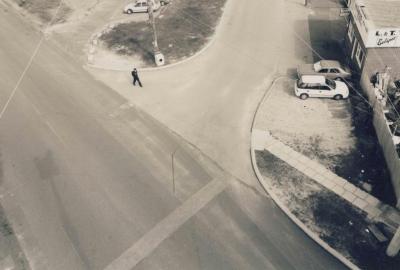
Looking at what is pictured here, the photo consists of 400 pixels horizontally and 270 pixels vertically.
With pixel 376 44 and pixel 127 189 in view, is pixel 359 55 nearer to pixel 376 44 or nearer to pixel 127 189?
pixel 376 44

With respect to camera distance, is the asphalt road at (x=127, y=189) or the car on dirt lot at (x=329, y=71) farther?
the car on dirt lot at (x=329, y=71)

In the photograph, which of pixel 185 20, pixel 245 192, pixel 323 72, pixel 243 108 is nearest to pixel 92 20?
Result: pixel 185 20

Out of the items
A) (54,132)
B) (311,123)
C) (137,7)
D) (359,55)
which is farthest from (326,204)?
(137,7)

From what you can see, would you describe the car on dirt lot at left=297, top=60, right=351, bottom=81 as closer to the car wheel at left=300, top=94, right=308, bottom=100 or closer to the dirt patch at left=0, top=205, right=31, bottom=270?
the car wheel at left=300, top=94, right=308, bottom=100

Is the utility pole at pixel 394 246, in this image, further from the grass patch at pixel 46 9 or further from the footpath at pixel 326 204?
the grass patch at pixel 46 9

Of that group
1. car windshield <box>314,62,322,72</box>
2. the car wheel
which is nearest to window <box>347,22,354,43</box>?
car windshield <box>314,62,322,72</box>

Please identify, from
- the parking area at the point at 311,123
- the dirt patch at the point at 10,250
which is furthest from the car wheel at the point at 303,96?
the dirt patch at the point at 10,250

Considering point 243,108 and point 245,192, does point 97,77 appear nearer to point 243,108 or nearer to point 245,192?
point 243,108
